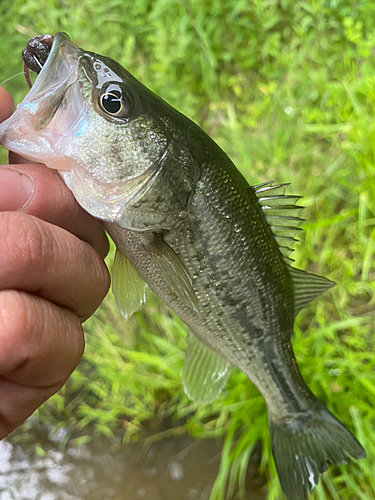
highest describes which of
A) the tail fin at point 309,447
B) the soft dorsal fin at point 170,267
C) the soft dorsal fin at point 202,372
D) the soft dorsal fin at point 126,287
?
the soft dorsal fin at point 170,267

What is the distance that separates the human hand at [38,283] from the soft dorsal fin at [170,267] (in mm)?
140

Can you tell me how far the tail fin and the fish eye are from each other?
1.20m

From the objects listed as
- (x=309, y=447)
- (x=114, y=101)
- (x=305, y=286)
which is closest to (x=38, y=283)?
(x=114, y=101)

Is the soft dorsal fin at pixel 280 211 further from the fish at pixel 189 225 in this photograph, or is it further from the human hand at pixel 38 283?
the human hand at pixel 38 283

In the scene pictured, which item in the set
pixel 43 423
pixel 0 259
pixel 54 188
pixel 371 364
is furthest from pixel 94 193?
pixel 43 423

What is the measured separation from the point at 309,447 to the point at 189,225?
981 millimetres

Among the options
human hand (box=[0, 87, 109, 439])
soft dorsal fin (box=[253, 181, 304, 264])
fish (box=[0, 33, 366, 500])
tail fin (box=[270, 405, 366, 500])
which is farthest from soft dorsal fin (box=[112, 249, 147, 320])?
tail fin (box=[270, 405, 366, 500])

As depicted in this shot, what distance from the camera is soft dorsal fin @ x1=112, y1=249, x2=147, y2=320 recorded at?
989mm

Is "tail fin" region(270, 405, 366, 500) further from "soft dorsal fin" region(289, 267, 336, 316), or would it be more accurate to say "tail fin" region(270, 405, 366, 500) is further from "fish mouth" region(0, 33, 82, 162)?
"fish mouth" region(0, 33, 82, 162)

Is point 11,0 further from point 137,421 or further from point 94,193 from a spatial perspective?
point 137,421

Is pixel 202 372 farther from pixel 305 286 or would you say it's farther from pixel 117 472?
pixel 117 472

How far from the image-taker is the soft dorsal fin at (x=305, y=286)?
117 centimetres

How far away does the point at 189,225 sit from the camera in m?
0.94

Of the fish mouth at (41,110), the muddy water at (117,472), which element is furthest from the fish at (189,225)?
the muddy water at (117,472)
